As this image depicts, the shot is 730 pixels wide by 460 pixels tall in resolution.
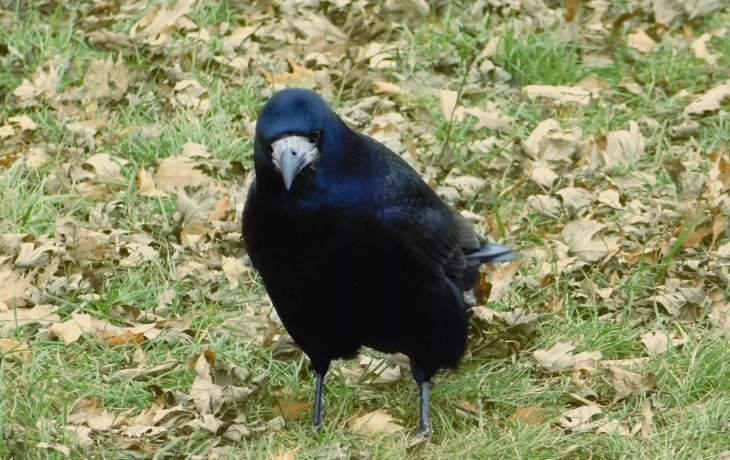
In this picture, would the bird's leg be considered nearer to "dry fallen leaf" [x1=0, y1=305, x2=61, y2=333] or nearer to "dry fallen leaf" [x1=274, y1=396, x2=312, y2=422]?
"dry fallen leaf" [x1=274, y1=396, x2=312, y2=422]

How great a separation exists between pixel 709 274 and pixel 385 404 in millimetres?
1585

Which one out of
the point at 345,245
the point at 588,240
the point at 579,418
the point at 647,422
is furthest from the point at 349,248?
the point at 588,240

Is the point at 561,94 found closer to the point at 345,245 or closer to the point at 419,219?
the point at 419,219

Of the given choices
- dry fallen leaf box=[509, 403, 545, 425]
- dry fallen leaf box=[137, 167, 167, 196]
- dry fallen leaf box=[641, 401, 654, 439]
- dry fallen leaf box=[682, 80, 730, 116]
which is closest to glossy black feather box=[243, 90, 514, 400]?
dry fallen leaf box=[509, 403, 545, 425]

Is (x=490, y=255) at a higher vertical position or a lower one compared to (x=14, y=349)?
higher

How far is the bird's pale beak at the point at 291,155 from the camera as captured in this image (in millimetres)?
3186

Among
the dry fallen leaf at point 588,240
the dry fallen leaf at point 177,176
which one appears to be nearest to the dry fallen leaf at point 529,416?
the dry fallen leaf at point 588,240

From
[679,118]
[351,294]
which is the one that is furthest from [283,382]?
[679,118]

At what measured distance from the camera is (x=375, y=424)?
12.6 ft

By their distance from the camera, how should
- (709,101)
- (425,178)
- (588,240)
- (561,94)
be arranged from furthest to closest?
(561,94) < (709,101) < (425,178) < (588,240)

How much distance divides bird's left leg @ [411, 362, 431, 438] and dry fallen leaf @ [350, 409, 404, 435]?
0.08 meters

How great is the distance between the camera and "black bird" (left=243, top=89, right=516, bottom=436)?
10.8ft

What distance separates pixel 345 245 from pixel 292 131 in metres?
0.40

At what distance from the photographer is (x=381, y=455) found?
364 centimetres
